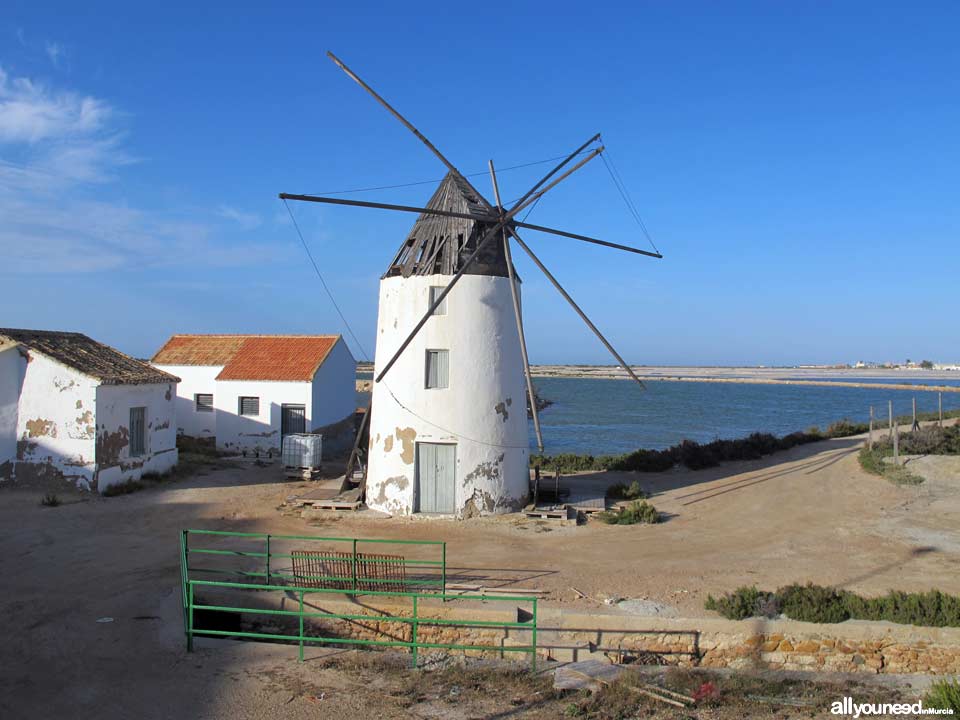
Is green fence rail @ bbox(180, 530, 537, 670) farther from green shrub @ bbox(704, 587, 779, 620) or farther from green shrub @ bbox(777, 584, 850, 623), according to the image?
green shrub @ bbox(777, 584, 850, 623)

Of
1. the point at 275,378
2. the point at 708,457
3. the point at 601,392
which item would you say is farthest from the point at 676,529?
the point at 601,392

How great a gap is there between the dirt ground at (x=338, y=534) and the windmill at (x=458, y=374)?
2.92 feet

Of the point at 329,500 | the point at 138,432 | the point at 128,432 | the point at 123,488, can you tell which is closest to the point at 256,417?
the point at 138,432

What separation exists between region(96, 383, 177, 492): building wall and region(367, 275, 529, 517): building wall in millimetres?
6999

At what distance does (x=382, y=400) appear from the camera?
17.1 metres

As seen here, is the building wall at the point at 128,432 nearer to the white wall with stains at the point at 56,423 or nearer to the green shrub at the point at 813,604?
the white wall with stains at the point at 56,423

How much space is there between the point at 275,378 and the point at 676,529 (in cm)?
1510

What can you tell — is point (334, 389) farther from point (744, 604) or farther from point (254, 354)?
point (744, 604)

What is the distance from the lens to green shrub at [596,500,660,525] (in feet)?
52.4

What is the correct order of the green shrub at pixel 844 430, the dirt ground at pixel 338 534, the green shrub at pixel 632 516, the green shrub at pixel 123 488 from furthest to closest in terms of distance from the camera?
the green shrub at pixel 844 430 → the green shrub at pixel 123 488 → the green shrub at pixel 632 516 → the dirt ground at pixel 338 534

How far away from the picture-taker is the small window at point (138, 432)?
19594 millimetres

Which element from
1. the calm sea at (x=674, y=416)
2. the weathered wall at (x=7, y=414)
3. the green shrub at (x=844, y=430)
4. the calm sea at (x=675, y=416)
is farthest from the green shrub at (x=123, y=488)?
the green shrub at (x=844, y=430)

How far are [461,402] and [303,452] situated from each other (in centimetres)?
748

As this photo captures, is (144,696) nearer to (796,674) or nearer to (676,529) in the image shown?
(796,674)
